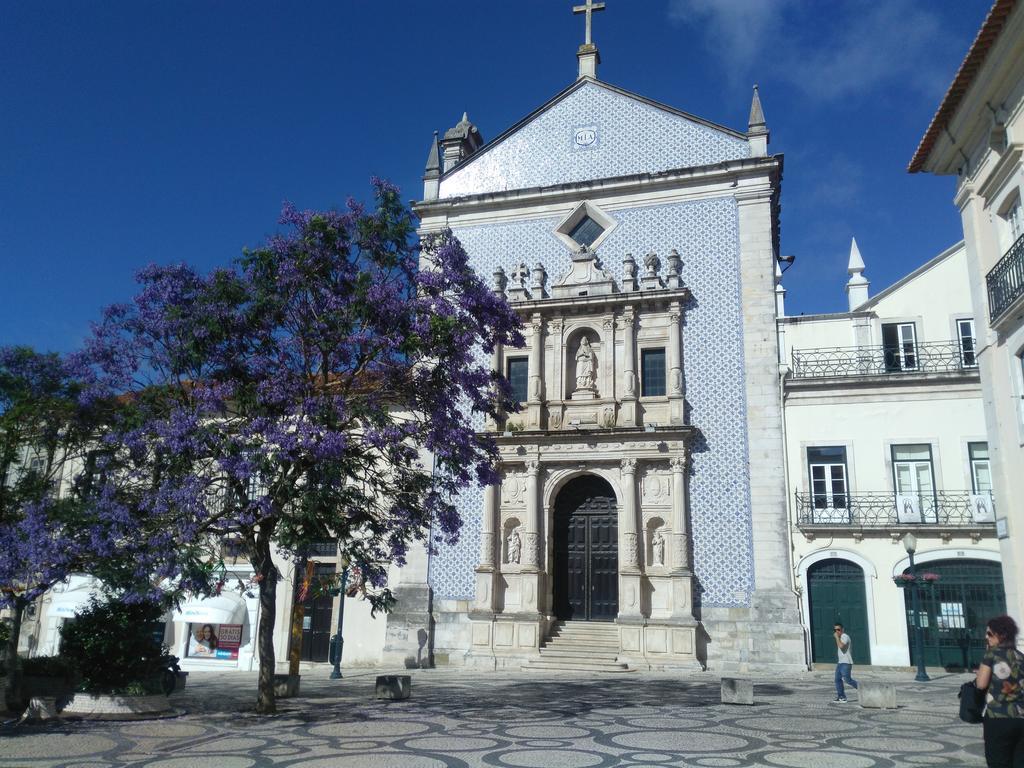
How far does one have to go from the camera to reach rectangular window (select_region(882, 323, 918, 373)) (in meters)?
20.2

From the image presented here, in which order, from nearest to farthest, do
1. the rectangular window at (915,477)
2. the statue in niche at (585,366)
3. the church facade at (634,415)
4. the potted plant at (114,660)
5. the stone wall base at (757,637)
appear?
1. the potted plant at (114,660)
2. the stone wall base at (757,637)
3. the rectangular window at (915,477)
4. the church facade at (634,415)
5. the statue in niche at (585,366)

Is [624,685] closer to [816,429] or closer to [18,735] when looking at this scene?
[816,429]

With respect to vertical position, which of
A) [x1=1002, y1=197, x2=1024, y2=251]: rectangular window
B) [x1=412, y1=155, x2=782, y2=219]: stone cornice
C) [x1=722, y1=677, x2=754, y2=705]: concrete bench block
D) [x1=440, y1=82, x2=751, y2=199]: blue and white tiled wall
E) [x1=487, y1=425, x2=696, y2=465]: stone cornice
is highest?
[x1=440, y1=82, x2=751, y2=199]: blue and white tiled wall

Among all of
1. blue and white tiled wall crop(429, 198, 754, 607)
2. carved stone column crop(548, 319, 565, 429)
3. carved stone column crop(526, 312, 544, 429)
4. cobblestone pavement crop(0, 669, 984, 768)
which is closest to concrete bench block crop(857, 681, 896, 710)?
cobblestone pavement crop(0, 669, 984, 768)

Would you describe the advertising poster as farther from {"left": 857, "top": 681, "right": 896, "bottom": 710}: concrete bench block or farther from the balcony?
{"left": 857, "top": 681, "right": 896, "bottom": 710}: concrete bench block

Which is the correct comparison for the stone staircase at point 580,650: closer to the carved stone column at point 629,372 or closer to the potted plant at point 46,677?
the carved stone column at point 629,372

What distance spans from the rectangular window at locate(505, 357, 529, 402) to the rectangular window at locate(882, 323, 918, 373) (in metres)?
8.67

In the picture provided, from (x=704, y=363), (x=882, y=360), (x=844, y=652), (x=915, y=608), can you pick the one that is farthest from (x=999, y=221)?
(x=704, y=363)

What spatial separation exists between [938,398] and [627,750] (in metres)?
13.9

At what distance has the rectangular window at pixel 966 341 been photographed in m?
19.6

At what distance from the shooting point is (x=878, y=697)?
477 inches

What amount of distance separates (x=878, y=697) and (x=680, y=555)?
24.2 feet

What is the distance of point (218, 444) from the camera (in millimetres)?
10898

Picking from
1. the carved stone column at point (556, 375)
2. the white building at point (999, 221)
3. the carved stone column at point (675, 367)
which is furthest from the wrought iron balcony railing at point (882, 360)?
the white building at point (999, 221)
